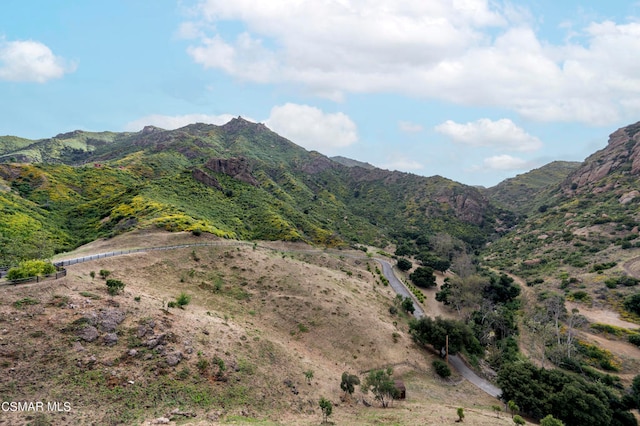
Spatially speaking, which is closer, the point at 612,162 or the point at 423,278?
the point at 423,278

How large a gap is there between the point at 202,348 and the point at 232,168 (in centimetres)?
8414

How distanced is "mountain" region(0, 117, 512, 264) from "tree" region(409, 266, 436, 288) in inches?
897

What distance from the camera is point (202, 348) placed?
27.2 meters

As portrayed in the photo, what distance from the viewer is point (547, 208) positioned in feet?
414

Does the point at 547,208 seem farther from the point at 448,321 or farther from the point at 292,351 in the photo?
the point at 292,351

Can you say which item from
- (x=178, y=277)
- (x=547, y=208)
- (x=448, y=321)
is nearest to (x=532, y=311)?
(x=448, y=321)

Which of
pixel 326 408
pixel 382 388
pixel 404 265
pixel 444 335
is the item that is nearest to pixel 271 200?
pixel 404 265

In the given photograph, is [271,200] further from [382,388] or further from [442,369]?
[382,388]

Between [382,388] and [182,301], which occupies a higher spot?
[182,301]

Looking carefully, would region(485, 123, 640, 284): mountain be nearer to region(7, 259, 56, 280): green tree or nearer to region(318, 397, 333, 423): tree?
region(318, 397, 333, 423): tree

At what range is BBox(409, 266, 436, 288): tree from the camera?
73.9 m

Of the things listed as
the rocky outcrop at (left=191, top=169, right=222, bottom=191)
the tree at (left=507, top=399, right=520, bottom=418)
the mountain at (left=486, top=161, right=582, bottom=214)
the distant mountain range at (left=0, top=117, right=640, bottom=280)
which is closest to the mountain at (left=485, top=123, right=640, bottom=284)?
the distant mountain range at (left=0, top=117, right=640, bottom=280)

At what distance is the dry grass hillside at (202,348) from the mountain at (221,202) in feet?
36.7

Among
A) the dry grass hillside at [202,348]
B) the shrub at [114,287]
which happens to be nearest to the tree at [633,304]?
the dry grass hillside at [202,348]
